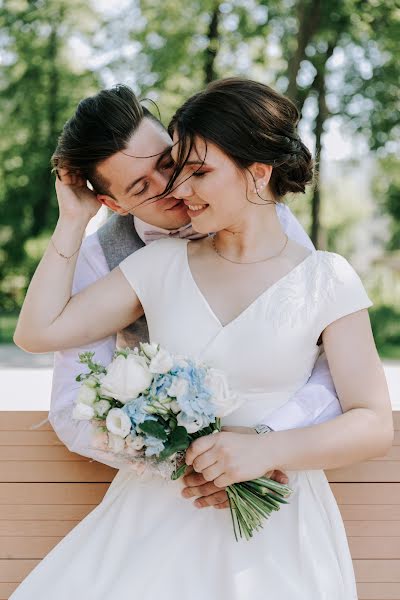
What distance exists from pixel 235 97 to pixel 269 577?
1420 millimetres

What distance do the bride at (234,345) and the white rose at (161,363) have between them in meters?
0.25

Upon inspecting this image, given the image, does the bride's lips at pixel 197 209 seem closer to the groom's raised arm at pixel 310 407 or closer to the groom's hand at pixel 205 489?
the groom's raised arm at pixel 310 407

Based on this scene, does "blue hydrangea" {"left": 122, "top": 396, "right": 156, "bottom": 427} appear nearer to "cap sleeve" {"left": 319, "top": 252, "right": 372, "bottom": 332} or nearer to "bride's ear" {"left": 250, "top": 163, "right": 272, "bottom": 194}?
"cap sleeve" {"left": 319, "top": 252, "right": 372, "bottom": 332}

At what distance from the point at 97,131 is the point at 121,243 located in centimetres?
48

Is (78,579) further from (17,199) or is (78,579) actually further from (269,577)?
(17,199)

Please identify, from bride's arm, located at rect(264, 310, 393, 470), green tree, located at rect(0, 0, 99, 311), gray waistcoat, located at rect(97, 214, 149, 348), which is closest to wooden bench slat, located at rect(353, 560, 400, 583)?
bride's arm, located at rect(264, 310, 393, 470)

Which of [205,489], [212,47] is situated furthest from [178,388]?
[212,47]

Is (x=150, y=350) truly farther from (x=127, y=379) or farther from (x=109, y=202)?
(x=109, y=202)

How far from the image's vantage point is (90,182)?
292 cm

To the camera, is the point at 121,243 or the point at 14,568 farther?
the point at 121,243

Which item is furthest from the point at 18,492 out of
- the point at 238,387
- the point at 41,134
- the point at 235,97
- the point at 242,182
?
the point at 41,134

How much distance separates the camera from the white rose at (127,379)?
2.14 meters

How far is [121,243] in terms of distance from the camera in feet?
10.3

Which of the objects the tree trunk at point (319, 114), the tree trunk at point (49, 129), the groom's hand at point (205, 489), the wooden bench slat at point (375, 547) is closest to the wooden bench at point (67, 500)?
the wooden bench slat at point (375, 547)
